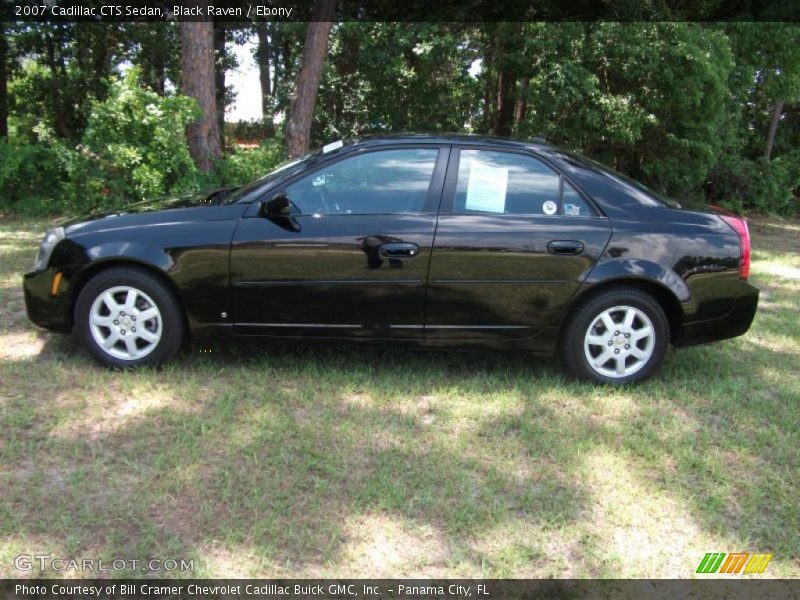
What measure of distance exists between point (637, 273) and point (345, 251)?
180 cm

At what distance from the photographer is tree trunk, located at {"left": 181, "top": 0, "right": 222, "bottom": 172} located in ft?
32.0

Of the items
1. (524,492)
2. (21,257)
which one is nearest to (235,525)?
(524,492)

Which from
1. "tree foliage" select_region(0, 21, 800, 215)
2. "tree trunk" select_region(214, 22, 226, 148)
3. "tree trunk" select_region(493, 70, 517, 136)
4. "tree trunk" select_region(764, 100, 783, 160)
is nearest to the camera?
"tree foliage" select_region(0, 21, 800, 215)

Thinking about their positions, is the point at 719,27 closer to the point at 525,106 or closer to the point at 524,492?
the point at 525,106

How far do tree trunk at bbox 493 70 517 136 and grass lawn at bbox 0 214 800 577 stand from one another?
9.58 m

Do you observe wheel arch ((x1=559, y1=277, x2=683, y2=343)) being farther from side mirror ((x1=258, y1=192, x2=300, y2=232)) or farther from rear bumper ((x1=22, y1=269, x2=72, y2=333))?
rear bumper ((x1=22, y1=269, x2=72, y2=333))

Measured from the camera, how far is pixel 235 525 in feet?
9.01

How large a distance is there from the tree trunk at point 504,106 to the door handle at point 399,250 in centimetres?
991

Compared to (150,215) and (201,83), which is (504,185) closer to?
(150,215)

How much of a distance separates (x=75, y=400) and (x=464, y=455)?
7.34ft

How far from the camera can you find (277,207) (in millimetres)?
3961

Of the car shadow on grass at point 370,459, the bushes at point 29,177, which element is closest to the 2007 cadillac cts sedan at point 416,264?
the car shadow on grass at point 370,459

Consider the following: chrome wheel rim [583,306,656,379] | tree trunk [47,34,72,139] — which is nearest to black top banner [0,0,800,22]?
tree trunk [47,34,72,139]

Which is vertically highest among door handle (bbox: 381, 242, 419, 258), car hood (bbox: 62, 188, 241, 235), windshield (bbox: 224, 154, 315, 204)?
windshield (bbox: 224, 154, 315, 204)
